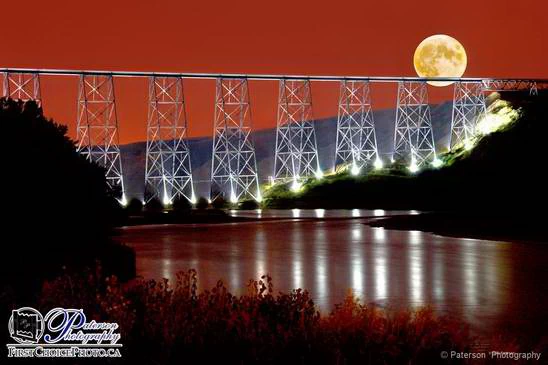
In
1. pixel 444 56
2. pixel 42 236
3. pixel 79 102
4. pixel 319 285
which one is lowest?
pixel 319 285

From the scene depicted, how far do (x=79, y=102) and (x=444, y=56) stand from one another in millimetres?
35149

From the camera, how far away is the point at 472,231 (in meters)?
24.8

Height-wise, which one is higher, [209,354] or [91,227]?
[91,227]

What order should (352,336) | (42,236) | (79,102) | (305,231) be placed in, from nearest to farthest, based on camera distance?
(352,336) < (42,236) < (305,231) < (79,102)

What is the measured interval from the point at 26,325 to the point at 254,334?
1.77 metres

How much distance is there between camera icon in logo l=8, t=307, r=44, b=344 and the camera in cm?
580

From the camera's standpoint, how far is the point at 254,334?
20.1 ft

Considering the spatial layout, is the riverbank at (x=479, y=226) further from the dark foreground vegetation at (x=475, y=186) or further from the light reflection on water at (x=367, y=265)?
the light reflection on water at (x=367, y=265)

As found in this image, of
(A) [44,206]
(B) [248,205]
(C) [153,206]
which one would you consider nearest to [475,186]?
(B) [248,205]

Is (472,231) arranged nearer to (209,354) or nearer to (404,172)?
(209,354)

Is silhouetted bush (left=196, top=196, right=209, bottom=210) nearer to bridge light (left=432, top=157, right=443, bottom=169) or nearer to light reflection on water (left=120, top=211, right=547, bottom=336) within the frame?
bridge light (left=432, top=157, right=443, bottom=169)

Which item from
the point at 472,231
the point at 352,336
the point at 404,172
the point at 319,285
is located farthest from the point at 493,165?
the point at 352,336

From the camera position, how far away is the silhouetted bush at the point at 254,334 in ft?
19.5

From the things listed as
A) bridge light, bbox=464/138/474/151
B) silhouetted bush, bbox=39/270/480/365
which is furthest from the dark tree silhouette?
bridge light, bbox=464/138/474/151
